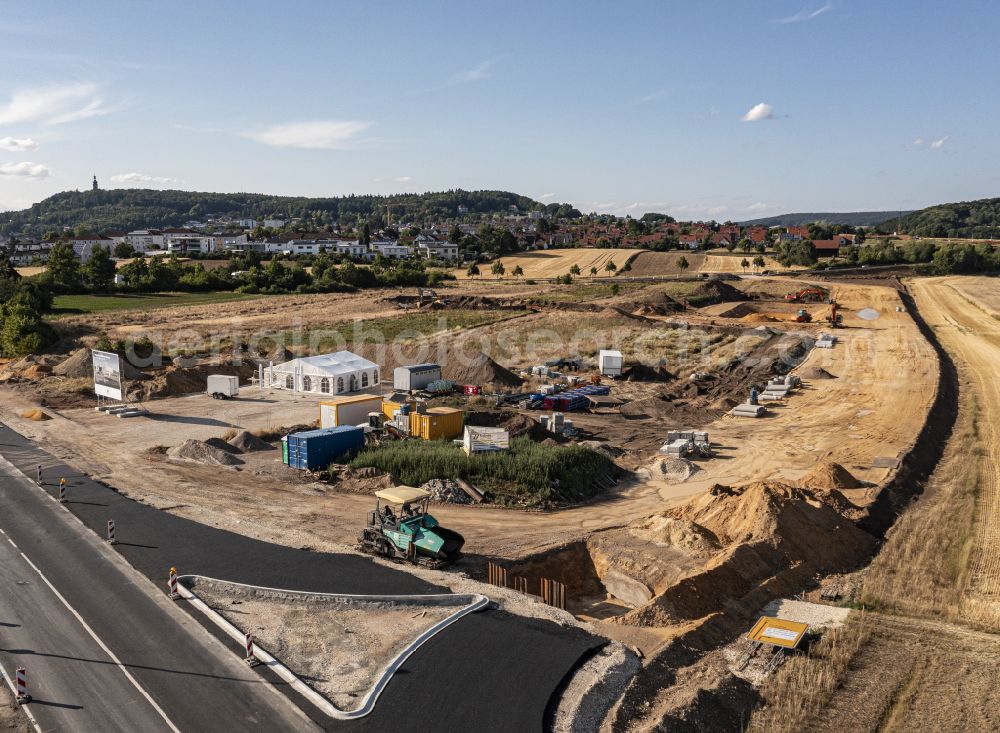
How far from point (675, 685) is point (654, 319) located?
195ft

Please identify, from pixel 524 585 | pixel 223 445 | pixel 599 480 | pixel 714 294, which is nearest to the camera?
pixel 524 585

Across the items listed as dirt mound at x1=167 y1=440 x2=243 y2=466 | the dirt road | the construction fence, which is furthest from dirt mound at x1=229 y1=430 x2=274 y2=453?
the dirt road

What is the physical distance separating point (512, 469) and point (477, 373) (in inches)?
835

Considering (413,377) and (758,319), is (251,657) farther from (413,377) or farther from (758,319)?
(758,319)

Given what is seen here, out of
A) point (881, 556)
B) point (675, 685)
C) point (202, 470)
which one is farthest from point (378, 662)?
point (202, 470)

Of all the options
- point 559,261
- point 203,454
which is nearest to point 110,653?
point 203,454

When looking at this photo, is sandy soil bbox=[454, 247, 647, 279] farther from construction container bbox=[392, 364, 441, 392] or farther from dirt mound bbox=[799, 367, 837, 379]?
construction container bbox=[392, 364, 441, 392]

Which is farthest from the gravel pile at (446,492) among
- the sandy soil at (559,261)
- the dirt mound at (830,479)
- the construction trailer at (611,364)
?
the sandy soil at (559,261)

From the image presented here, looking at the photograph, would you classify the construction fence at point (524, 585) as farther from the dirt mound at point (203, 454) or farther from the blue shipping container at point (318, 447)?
the dirt mound at point (203, 454)

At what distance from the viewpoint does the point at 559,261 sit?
453 ft

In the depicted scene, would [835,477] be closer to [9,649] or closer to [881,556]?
[881,556]

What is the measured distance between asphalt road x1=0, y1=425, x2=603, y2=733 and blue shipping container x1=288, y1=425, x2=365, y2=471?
22.4ft

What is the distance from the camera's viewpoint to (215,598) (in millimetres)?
17422

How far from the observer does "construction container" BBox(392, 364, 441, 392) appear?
46.3 meters
